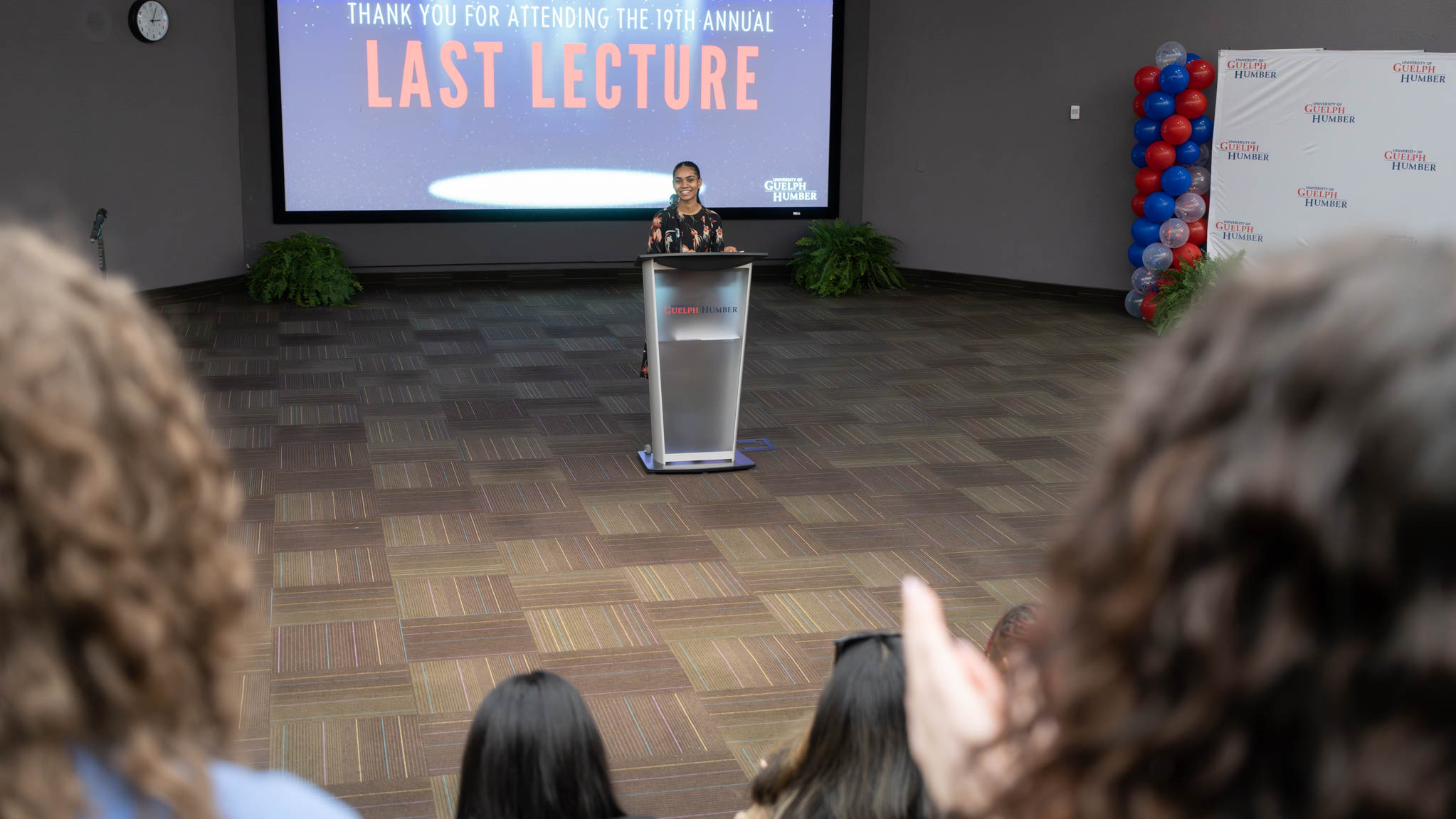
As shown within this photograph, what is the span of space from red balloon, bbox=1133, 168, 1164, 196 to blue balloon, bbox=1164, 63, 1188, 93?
1.37 feet

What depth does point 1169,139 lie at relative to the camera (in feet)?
30.9

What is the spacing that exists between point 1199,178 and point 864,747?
8584mm

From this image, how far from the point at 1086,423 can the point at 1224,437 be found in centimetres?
639

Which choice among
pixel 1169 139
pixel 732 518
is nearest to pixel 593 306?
pixel 1169 139

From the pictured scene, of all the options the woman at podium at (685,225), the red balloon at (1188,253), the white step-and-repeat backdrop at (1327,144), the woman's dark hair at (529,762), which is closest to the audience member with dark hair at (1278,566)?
the woman's dark hair at (529,762)

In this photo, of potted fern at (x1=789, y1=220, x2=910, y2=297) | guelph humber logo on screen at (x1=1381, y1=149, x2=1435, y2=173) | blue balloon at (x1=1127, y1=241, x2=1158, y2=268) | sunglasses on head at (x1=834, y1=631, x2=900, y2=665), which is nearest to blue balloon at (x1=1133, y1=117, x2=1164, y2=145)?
blue balloon at (x1=1127, y1=241, x2=1158, y2=268)

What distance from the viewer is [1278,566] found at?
1.85 ft

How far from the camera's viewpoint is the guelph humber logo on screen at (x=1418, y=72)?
821 cm

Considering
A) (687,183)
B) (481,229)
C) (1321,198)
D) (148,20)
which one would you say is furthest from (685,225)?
(148,20)

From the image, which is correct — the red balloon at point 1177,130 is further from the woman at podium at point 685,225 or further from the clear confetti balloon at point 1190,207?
the woman at podium at point 685,225

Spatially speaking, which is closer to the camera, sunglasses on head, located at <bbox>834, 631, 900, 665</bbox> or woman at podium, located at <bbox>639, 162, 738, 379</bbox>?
sunglasses on head, located at <bbox>834, 631, 900, 665</bbox>

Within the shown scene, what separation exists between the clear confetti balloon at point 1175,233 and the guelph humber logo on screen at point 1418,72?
1.69 meters

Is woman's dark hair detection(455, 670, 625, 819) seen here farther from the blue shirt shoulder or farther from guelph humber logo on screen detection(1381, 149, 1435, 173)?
guelph humber logo on screen detection(1381, 149, 1435, 173)

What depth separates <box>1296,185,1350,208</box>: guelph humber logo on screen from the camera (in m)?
8.77
